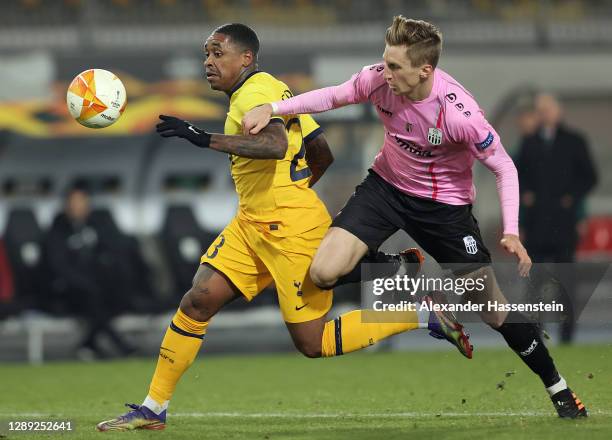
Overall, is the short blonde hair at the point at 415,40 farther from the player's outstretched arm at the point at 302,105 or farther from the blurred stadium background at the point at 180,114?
the blurred stadium background at the point at 180,114

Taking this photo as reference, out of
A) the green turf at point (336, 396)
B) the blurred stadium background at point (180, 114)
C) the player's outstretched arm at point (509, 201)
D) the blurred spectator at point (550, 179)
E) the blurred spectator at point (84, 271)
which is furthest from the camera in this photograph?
the blurred stadium background at point (180, 114)

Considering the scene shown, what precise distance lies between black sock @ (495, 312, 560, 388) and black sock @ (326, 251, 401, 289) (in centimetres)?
73

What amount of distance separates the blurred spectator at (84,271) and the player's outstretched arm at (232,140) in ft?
22.7

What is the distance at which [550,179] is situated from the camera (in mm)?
12828

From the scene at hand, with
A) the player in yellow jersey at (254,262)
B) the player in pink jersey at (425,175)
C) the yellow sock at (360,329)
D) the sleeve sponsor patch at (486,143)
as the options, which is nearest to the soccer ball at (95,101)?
the player in yellow jersey at (254,262)

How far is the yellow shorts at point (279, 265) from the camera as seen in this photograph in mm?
7180

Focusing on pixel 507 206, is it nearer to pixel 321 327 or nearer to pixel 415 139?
pixel 415 139

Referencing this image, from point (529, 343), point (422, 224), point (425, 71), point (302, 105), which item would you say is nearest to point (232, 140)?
point (302, 105)

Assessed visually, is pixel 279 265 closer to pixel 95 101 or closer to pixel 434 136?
pixel 434 136

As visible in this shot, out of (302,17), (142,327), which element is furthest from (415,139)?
(302,17)

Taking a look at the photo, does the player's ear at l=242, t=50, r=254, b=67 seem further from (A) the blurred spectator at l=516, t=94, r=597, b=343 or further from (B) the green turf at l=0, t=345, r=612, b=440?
(A) the blurred spectator at l=516, t=94, r=597, b=343

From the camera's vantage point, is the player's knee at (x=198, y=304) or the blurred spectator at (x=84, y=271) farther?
the blurred spectator at (x=84, y=271)

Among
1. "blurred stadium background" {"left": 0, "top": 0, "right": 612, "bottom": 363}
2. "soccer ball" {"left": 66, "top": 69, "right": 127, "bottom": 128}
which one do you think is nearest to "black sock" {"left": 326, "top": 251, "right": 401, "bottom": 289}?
"soccer ball" {"left": 66, "top": 69, "right": 127, "bottom": 128}

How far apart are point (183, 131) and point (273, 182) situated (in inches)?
28.4
